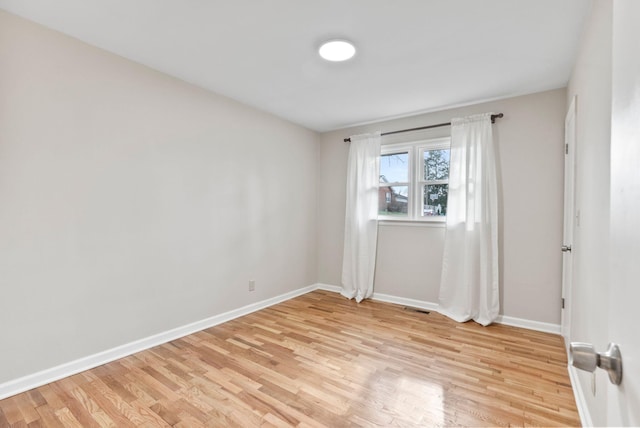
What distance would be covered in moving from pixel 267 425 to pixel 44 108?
260 cm

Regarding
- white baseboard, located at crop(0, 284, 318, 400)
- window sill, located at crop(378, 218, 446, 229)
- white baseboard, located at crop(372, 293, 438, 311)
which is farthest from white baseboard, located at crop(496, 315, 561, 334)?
white baseboard, located at crop(0, 284, 318, 400)

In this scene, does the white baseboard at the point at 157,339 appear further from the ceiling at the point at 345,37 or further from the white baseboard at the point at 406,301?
the ceiling at the point at 345,37

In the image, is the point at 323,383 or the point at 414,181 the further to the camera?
the point at 414,181

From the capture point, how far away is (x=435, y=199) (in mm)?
3887

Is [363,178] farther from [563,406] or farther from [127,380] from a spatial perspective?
[127,380]

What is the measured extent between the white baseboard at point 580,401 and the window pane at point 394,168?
2624mm

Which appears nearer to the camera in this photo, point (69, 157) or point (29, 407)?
point (29, 407)

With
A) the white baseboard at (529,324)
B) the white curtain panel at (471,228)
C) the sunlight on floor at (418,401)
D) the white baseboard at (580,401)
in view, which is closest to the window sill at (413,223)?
the white curtain panel at (471,228)

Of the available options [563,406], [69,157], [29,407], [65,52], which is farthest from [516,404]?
[65,52]

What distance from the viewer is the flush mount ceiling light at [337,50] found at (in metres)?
2.29

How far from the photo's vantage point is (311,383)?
215 cm

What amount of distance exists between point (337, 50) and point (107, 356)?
3.07m

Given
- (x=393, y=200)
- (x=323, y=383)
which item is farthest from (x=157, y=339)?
(x=393, y=200)

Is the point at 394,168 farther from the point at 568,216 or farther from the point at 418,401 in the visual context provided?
the point at 418,401
